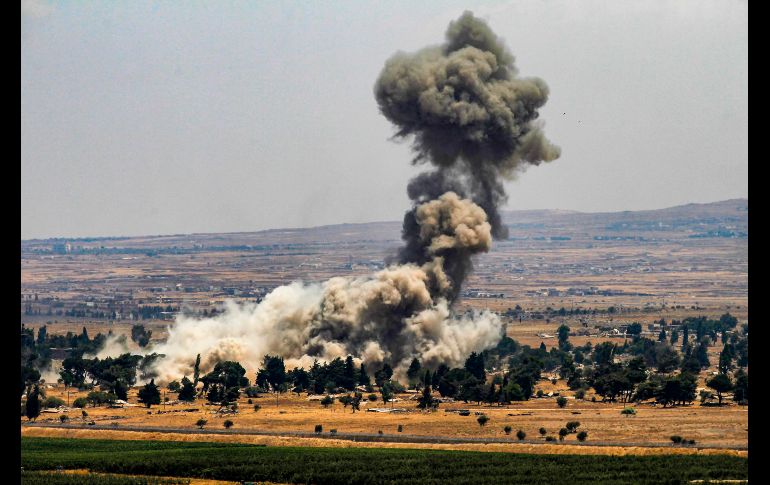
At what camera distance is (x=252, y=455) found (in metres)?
81.6

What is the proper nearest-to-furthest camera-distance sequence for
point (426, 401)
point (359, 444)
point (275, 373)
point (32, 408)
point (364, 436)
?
point (359, 444)
point (364, 436)
point (32, 408)
point (426, 401)
point (275, 373)

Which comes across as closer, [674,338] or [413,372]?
[413,372]

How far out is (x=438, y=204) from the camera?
120 m

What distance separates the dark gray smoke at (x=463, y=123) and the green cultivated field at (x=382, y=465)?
43836 mm

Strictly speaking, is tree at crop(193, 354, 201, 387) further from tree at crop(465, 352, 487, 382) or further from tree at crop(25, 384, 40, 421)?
tree at crop(465, 352, 487, 382)

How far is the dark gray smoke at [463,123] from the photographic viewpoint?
121562mm

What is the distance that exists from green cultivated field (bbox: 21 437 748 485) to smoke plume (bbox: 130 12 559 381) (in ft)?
119

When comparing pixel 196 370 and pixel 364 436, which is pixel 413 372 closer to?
pixel 196 370

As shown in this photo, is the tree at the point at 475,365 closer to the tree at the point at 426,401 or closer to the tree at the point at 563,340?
the tree at the point at 426,401

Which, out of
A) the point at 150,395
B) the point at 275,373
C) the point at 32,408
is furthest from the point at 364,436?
the point at 32,408

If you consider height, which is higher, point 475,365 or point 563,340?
point 475,365

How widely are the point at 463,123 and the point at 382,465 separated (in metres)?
53.3
